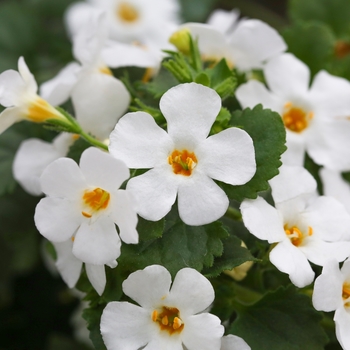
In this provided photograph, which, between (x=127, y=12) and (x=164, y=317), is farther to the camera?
(x=127, y=12)

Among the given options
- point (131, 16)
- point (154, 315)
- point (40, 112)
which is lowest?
point (131, 16)

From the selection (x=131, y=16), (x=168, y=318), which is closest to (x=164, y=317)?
(x=168, y=318)

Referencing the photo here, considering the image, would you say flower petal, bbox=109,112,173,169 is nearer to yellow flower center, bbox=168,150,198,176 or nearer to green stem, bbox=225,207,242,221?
yellow flower center, bbox=168,150,198,176

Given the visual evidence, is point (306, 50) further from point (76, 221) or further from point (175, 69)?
point (76, 221)

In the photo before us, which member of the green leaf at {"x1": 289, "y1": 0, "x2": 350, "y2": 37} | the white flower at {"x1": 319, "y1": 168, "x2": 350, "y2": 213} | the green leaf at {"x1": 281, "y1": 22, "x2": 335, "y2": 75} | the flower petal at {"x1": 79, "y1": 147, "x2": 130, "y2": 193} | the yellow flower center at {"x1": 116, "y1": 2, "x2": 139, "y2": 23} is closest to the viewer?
the flower petal at {"x1": 79, "y1": 147, "x2": 130, "y2": 193}

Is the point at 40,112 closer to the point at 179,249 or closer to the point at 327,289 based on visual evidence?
the point at 179,249

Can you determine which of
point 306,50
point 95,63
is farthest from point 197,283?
point 306,50

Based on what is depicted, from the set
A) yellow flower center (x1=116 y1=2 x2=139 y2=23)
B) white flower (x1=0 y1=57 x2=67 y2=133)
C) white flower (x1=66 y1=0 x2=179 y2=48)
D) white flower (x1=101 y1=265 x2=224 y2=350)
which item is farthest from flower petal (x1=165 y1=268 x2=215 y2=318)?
yellow flower center (x1=116 y1=2 x2=139 y2=23)
